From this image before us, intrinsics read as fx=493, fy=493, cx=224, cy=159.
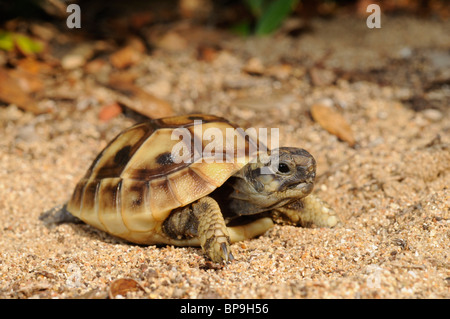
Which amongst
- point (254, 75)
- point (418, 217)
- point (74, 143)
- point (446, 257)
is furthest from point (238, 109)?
point (446, 257)

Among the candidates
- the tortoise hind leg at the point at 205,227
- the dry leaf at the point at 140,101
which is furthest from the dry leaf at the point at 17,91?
the tortoise hind leg at the point at 205,227

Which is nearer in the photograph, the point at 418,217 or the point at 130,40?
the point at 418,217

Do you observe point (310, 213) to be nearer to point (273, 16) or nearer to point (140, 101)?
point (140, 101)

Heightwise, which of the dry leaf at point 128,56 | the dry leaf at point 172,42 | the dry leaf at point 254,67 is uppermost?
the dry leaf at point 172,42

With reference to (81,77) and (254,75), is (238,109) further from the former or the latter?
(81,77)

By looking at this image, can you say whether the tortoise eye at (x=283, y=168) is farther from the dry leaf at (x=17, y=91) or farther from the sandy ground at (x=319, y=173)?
the dry leaf at (x=17, y=91)
